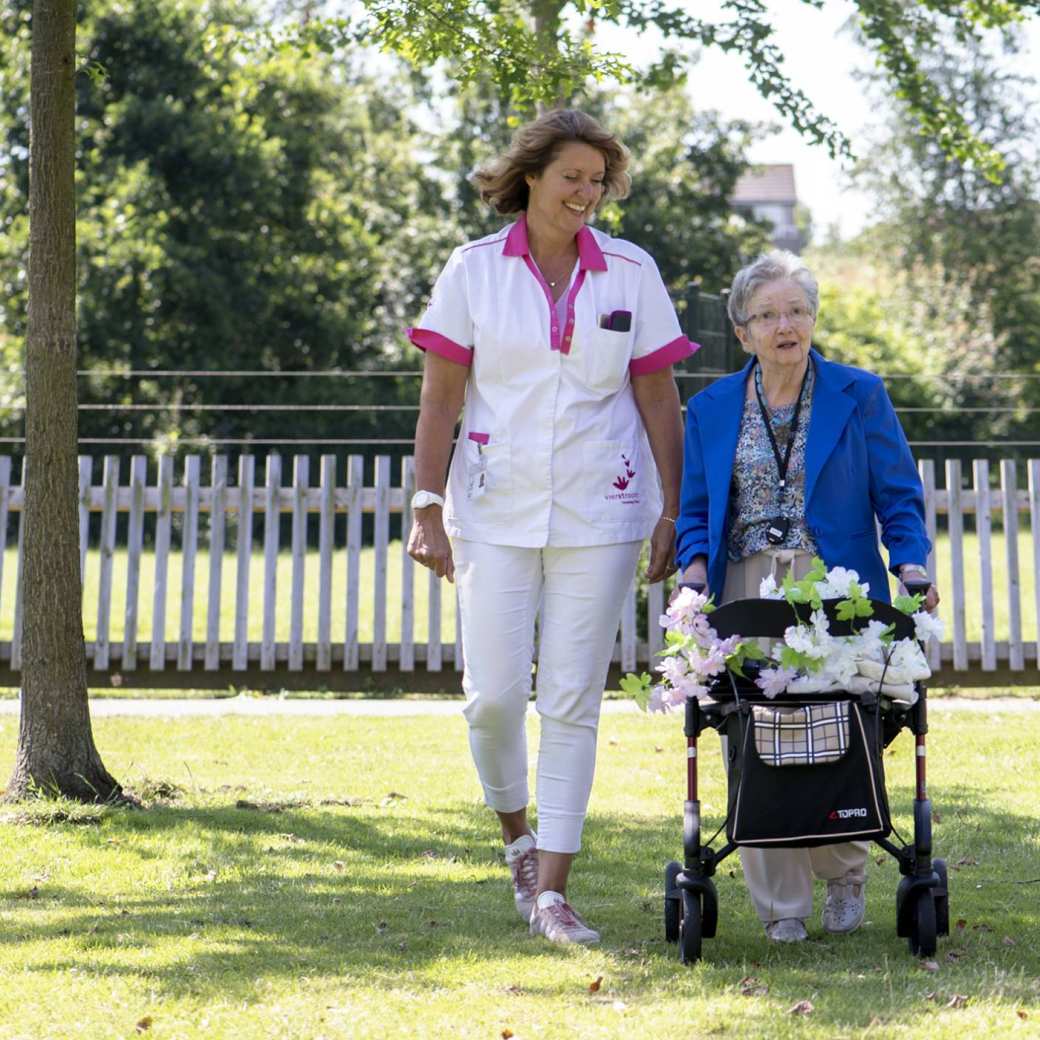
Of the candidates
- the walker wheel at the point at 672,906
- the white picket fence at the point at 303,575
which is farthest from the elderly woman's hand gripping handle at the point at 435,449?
the white picket fence at the point at 303,575

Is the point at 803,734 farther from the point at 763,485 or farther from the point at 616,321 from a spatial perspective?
the point at 616,321

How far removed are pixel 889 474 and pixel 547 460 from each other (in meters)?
0.90

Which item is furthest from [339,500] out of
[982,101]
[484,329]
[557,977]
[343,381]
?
[982,101]

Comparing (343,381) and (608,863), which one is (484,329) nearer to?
(608,863)

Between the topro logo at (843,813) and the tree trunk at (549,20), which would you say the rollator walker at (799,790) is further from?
the tree trunk at (549,20)

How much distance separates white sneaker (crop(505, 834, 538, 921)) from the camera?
4.56m

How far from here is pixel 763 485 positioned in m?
4.34

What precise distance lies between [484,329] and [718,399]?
26.1 inches

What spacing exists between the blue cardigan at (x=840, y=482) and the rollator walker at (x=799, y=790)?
0.24 metres

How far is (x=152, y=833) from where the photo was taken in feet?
19.1

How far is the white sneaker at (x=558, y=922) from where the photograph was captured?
4270mm

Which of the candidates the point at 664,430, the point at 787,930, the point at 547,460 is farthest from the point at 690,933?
the point at 664,430

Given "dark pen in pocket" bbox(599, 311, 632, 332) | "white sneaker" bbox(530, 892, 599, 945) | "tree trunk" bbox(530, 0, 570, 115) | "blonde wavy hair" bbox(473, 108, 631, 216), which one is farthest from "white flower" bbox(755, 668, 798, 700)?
"tree trunk" bbox(530, 0, 570, 115)

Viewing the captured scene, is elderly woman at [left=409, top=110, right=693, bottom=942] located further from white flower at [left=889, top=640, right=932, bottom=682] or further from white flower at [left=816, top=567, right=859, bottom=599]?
white flower at [left=889, top=640, right=932, bottom=682]
